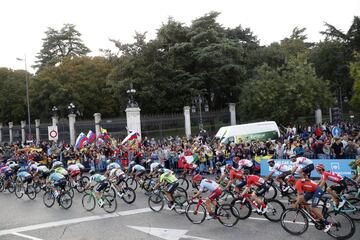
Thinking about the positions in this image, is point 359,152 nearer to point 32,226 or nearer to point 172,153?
point 172,153

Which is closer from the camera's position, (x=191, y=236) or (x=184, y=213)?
(x=191, y=236)

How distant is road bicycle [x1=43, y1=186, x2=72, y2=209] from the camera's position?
1642 cm

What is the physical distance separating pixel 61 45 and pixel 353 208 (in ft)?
212

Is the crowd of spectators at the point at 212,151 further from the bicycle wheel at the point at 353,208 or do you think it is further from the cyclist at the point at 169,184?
the bicycle wheel at the point at 353,208

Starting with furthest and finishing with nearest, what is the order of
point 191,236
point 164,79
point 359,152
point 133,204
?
point 164,79 → point 359,152 → point 133,204 → point 191,236

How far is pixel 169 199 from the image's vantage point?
14281 millimetres

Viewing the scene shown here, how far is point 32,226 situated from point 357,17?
4528 centimetres

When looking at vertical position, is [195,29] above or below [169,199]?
above

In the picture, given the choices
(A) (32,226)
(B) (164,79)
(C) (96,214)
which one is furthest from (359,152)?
(B) (164,79)

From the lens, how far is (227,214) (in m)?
12.3

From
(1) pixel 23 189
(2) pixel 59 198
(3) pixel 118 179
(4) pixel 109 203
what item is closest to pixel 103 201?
(4) pixel 109 203

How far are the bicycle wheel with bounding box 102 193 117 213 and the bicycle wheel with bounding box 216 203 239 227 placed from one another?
14.5 ft

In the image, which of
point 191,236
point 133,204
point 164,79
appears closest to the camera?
point 191,236

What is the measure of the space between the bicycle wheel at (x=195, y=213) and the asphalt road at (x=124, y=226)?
19 centimetres
